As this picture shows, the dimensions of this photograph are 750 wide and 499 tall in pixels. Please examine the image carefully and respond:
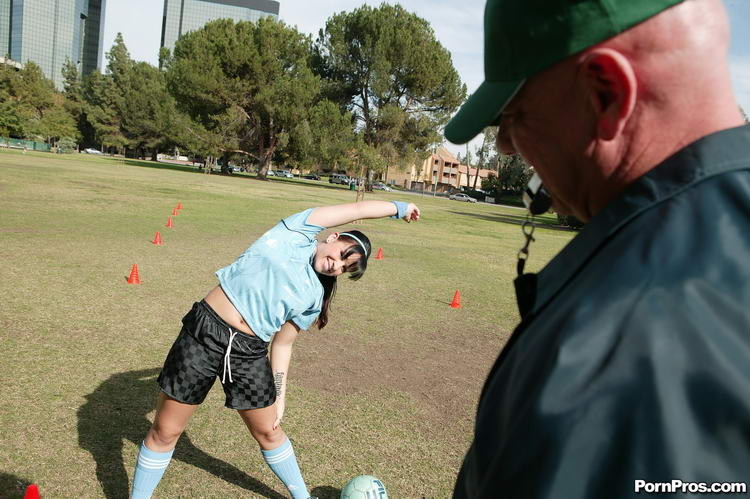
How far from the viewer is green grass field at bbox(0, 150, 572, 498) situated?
4113mm

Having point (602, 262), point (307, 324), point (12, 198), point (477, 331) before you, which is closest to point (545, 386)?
point (602, 262)

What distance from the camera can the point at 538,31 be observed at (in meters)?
0.90

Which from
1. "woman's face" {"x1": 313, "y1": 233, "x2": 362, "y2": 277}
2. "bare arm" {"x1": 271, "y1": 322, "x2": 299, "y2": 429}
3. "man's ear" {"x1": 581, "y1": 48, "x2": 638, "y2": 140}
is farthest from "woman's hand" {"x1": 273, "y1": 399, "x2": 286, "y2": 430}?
"man's ear" {"x1": 581, "y1": 48, "x2": 638, "y2": 140}

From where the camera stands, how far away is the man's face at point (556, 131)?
95cm

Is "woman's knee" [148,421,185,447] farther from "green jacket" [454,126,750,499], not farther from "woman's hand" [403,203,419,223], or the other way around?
"green jacket" [454,126,750,499]

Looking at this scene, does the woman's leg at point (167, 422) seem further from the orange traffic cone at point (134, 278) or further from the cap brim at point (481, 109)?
the orange traffic cone at point (134, 278)

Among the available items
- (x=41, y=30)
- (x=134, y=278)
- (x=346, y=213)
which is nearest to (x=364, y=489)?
(x=346, y=213)

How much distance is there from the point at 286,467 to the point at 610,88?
3415mm

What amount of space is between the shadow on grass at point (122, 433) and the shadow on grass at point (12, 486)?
0.44 m

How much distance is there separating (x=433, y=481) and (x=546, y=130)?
378 cm

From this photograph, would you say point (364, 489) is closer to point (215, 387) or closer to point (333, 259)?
point (333, 259)

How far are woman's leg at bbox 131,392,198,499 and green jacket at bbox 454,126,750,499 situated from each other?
9.53 ft

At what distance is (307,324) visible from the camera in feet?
12.1

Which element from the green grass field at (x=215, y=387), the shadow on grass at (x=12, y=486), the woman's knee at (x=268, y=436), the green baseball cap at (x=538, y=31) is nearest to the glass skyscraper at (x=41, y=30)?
the green grass field at (x=215, y=387)
